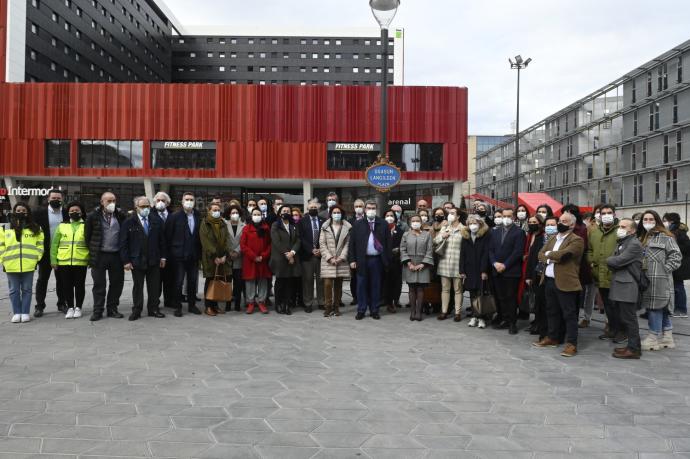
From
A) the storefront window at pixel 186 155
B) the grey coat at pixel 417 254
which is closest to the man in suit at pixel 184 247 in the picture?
the grey coat at pixel 417 254

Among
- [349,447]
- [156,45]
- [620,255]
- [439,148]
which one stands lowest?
[349,447]

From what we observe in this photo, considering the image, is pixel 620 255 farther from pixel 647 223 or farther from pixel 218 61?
pixel 218 61

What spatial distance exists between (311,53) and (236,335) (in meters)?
87.8

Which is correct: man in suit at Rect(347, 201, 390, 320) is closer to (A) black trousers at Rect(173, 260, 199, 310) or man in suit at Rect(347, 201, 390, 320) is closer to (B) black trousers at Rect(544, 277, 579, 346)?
(A) black trousers at Rect(173, 260, 199, 310)

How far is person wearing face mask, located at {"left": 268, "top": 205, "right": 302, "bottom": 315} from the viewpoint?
897 cm

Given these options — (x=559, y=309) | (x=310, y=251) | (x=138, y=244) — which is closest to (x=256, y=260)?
(x=310, y=251)

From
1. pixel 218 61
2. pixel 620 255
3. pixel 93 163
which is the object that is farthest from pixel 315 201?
pixel 218 61

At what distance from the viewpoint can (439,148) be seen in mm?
39125

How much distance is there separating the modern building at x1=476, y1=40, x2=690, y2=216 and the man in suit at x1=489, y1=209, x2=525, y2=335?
4195 cm

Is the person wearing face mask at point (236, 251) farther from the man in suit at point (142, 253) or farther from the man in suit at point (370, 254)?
the man in suit at point (370, 254)

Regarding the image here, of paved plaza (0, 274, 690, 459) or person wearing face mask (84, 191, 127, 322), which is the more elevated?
person wearing face mask (84, 191, 127, 322)

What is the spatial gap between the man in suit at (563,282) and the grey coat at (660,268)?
2.90 ft

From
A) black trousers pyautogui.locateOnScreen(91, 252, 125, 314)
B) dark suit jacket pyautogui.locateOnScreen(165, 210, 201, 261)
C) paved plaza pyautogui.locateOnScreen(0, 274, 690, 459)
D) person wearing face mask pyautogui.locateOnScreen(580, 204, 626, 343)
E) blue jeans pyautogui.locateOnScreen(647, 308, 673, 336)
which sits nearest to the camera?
paved plaza pyautogui.locateOnScreen(0, 274, 690, 459)

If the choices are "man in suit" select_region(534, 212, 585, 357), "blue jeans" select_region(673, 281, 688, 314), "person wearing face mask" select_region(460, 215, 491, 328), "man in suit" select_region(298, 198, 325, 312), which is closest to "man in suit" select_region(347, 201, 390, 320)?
"man in suit" select_region(298, 198, 325, 312)
